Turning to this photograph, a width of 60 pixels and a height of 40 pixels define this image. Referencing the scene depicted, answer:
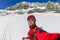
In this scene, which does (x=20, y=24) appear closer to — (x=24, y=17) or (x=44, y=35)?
(x=24, y=17)

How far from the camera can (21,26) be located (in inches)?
124

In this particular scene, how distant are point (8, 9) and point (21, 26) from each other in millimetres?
304

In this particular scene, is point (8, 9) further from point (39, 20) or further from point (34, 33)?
point (34, 33)

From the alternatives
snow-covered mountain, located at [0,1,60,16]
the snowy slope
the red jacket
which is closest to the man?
the red jacket

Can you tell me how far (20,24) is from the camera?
321 cm

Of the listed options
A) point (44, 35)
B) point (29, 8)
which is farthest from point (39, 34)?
point (29, 8)

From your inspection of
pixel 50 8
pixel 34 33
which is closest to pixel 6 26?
pixel 50 8

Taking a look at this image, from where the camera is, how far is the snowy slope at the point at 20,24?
2.90 m

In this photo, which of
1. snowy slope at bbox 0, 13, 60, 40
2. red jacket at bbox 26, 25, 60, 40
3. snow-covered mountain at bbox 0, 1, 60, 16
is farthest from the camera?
snow-covered mountain at bbox 0, 1, 60, 16

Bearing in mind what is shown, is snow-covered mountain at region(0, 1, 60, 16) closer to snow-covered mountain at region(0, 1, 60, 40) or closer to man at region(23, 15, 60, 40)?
snow-covered mountain at region(0, 1, 60, 40)

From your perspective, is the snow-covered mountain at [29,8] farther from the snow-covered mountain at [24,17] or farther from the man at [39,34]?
the man at [39,34]

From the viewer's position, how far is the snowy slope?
9.52 ft

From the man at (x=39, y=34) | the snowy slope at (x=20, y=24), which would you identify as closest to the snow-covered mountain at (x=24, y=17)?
the snowy slope at (x=20, y=24)

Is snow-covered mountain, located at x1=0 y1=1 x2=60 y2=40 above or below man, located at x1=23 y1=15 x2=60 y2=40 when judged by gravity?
below
